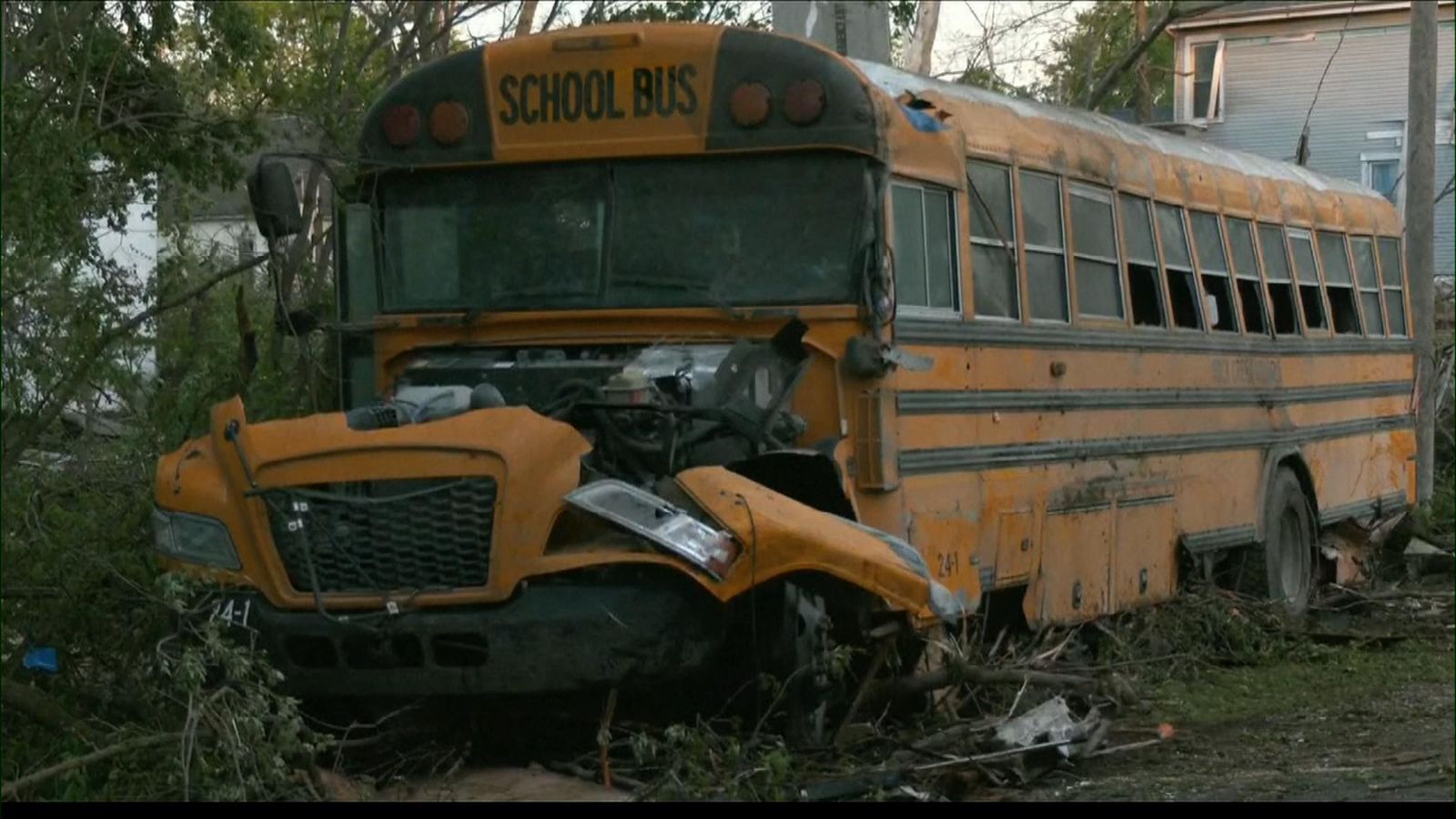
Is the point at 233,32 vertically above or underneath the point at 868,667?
above

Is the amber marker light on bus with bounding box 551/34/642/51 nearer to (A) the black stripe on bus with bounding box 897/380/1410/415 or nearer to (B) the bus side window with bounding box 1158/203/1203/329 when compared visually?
(A) the black stripe on bus with bounding box 897/380/1410/415

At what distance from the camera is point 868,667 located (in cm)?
848

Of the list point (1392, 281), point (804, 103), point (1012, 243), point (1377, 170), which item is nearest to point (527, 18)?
point (1392, 281)

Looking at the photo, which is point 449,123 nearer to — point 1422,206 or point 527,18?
point 527,18

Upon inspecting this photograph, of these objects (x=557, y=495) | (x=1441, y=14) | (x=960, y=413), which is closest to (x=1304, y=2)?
(x=1441, y=14)

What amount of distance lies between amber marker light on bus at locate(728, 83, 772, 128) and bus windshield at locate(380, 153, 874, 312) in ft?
0.50

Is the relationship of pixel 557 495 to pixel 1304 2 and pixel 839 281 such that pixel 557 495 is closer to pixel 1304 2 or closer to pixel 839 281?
pixel 839 281

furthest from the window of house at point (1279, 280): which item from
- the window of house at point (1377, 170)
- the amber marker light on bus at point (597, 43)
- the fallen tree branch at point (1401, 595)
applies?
the window of house at point (1377, 170)

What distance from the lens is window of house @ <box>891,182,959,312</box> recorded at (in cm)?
886

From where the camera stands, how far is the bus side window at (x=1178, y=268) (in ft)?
39.6

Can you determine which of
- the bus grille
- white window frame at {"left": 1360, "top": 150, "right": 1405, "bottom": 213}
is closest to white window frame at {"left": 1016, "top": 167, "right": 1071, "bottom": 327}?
the bus grille

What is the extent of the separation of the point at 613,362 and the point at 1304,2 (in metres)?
30.2

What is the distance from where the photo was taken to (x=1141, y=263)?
11.7 m

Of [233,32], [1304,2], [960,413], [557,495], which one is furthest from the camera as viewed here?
[1304,2]
